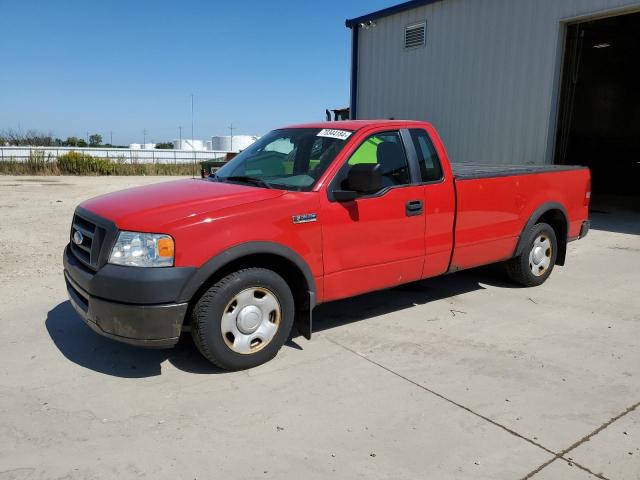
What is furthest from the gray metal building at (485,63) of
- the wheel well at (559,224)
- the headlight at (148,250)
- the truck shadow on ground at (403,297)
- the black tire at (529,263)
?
the headlight at (148,250)

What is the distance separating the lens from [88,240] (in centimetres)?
387

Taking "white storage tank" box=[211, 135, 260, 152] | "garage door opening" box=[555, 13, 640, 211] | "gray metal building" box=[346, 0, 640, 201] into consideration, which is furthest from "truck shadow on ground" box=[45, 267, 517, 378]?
"white storage tank" box=[211, 135, 260, 152]

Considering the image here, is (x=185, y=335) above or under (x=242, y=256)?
under

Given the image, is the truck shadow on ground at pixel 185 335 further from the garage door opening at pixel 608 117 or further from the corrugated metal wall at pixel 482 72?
the garage door opening at pixel 608 117

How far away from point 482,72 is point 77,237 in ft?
37.0

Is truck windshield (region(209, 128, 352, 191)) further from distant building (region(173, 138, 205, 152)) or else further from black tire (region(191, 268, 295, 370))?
distant building (region(173, 138, 205, 152))

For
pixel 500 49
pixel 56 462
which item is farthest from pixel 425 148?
pixel 500 49

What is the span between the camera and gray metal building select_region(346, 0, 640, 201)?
11.4 m

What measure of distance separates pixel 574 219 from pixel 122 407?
5519mm

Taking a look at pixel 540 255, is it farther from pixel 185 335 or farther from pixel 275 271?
pixel 185 335

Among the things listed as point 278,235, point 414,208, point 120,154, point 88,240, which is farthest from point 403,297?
point 120,154

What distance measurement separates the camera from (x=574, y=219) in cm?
642

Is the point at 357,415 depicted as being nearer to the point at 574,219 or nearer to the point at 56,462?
the point at 56,462

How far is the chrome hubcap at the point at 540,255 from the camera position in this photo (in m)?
6.04
